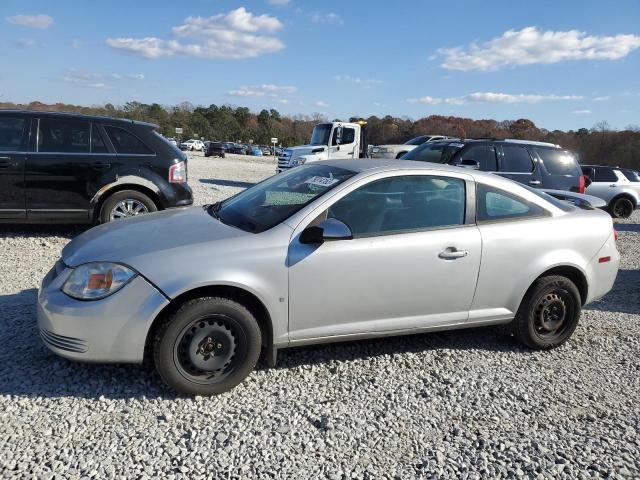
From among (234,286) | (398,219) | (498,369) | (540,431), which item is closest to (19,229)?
(234,286)

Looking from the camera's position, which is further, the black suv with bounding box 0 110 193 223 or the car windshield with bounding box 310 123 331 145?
the car windshield with bounding box 310 123 331 145

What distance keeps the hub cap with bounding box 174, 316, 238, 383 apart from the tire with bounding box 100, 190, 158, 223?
14.0 ft

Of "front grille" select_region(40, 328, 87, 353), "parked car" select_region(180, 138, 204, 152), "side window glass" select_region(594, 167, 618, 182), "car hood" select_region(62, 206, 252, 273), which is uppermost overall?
"parked car" select_region(180, 138, 204, 152)

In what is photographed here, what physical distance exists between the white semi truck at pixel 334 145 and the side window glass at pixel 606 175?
24.0ft

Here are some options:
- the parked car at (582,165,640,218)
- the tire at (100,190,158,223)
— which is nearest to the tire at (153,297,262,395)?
the tire at (100,190,158,223)

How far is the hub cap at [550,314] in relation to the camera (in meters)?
4.29

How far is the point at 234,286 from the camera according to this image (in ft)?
10.8

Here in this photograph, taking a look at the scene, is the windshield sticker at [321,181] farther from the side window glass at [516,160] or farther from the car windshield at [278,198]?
the side window glass at [516,160]

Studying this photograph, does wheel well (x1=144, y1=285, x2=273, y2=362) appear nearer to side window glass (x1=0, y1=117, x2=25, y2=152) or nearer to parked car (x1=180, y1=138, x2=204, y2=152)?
side window glass (x1=0, y1=117, x2=25, y2=152)

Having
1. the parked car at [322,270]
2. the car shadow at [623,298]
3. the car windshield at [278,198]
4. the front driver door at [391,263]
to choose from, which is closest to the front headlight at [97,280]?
the parked car at [322,270]

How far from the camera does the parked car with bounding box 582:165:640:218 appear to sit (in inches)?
572

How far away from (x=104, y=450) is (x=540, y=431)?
8.41 ft

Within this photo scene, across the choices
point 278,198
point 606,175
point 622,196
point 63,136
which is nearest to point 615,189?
point 622,196

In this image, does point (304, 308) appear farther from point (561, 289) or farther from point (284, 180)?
point (561, 289)
